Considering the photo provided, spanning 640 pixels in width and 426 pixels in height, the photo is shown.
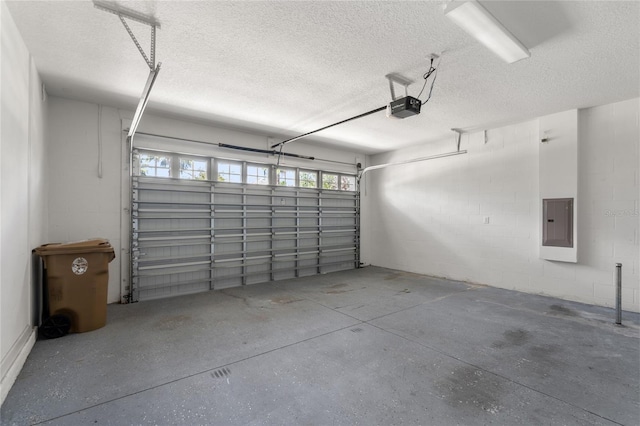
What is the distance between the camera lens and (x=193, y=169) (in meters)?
5.23

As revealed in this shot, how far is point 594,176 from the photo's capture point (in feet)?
14.4

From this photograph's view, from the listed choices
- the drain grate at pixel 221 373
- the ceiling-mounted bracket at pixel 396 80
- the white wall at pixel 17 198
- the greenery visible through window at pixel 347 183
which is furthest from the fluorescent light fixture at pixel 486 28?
the greenery visible through window at pixel 347 183

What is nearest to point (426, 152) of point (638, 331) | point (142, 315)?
point (638, 331)

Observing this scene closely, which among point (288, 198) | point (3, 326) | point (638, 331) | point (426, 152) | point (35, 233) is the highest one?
point (426, 152)

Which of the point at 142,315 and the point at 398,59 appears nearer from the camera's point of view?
the point at 398,59

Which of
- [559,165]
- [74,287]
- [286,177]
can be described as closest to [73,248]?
[74,287]

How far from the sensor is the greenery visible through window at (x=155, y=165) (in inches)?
188

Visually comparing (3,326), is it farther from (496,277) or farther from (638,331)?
(496,277)

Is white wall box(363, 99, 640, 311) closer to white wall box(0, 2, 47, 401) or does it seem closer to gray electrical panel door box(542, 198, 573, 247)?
gray electrical panel door box(542, 198, 573, 247)

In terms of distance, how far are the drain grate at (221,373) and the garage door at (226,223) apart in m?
2.86

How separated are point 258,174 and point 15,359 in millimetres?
4310

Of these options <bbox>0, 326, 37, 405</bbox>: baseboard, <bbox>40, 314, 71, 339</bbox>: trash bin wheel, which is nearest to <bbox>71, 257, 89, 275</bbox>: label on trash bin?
<bbox>40, 314, 71, 339</bbox>: trash bin wheel

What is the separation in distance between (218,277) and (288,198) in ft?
7.08

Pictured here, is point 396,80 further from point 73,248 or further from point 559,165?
point 73,248
